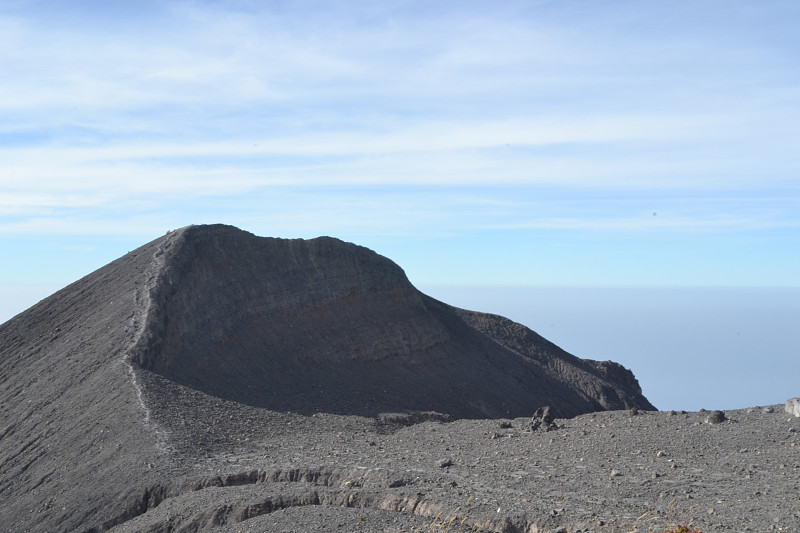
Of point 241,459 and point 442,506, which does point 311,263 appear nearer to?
point 241,459

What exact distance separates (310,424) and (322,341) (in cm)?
912

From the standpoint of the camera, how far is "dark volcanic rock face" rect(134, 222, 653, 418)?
2534 centimetres

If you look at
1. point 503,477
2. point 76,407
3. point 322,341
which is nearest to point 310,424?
point 76,407

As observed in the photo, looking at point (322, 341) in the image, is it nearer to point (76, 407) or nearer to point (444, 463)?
point (76, 407)

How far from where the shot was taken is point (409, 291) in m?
37.6

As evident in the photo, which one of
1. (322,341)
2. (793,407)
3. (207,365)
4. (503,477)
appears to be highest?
(322,341)

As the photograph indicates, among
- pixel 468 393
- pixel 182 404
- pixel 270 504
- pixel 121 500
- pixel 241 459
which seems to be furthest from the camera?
pixel 468 393

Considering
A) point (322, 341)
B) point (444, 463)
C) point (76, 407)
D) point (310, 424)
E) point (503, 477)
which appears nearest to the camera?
point (503, 477)

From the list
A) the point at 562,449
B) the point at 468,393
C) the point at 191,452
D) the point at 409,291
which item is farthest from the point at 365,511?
the point at 409,291

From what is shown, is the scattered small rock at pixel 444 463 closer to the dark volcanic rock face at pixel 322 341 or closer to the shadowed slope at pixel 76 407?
the shadowed slope at pixel 76 407

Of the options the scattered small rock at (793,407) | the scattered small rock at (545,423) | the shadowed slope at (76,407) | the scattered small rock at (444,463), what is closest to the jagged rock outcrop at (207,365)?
the shadowed slope at (76,407)

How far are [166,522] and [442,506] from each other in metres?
5.84

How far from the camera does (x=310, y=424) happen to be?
845 inches

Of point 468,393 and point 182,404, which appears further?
point 468,393
